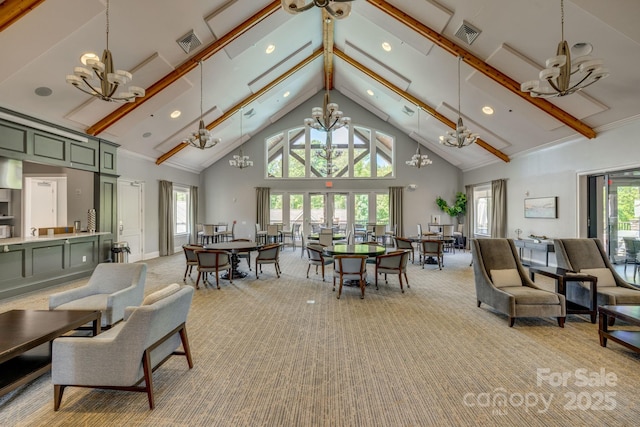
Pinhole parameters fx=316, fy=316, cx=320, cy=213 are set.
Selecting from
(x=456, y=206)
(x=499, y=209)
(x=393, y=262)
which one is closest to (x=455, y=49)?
(x=393, y=262)

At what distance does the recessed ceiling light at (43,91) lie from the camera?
16.8 ft

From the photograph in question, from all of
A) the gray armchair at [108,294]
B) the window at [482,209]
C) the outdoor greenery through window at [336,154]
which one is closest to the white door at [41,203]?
the gray armchair at [108,294]

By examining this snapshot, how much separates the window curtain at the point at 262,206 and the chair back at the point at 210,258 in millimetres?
6659

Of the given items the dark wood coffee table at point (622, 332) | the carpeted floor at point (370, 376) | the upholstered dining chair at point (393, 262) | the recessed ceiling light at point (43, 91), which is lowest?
the carpeted floor at point (370, 376)

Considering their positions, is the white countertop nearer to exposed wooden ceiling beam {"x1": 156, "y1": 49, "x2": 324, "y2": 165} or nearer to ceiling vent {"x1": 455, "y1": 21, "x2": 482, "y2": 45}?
exposed wooden ceiling beam {"x1": 156, "y1": 49, "x2": 324, "y2": 165}

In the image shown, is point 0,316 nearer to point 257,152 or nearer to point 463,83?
point 463,83

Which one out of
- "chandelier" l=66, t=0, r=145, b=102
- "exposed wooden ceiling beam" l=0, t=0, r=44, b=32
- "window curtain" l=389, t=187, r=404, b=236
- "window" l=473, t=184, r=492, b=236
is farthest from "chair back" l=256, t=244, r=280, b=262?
"window" l=473, t=184, r=492, b=236

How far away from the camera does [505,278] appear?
4.30m

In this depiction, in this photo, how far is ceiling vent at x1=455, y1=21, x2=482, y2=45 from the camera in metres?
5.49

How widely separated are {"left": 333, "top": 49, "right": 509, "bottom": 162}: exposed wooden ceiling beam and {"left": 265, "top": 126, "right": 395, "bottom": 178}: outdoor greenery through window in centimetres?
336

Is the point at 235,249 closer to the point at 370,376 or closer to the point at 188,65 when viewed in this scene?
the point at 188,65

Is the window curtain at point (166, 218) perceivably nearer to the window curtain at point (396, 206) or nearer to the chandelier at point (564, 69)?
the window curtain at point (396, 206)

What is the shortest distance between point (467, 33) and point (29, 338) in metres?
7.13

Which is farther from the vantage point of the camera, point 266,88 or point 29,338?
point 266,88
